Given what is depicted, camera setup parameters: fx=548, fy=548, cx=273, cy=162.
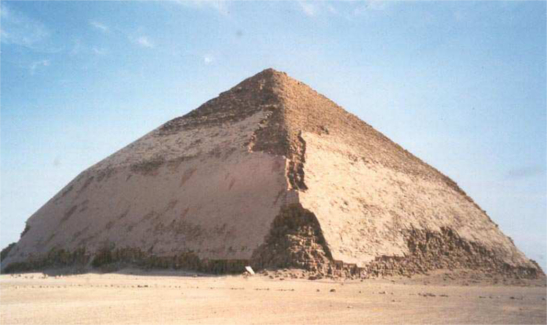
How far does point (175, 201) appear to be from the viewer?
21.1 metres

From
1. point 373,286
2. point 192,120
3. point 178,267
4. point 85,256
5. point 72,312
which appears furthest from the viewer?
point 192,120

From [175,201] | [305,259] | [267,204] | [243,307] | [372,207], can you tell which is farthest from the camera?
[175,201]

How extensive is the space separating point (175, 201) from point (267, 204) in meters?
4.65

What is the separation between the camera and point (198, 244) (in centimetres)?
1842

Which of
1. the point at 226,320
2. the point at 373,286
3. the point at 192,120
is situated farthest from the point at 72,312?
the point at 192,120

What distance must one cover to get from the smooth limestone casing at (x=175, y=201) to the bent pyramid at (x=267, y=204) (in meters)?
0.05

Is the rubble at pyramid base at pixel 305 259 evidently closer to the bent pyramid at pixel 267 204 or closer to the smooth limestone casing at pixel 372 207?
the bent pyramid at pixel 267 204

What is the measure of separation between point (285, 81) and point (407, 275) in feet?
38.9

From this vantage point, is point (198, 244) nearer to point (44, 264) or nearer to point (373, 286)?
point (373, 286)

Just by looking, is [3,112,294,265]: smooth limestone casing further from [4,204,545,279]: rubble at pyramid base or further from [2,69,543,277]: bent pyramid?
[4,204,545,279]: rubble at pyramid base

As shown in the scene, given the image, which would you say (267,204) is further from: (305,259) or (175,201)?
(175,201)

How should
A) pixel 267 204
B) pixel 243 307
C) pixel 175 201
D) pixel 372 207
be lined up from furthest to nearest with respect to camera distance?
pixel 175 201 → pixel 372 207 → pixel 267 204 → pixel 243 307

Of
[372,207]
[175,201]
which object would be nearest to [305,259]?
[372,207]

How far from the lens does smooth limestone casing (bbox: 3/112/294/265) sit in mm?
18234
